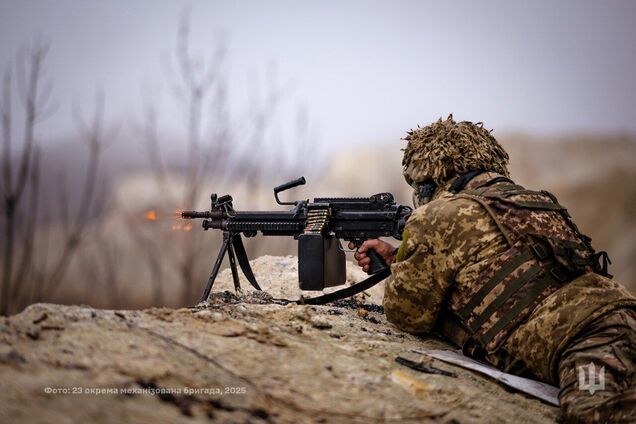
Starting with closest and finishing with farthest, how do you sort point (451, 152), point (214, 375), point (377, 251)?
point (214, 375), point (451, 152), point (377, 251)

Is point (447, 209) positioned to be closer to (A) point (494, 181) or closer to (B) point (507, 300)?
(A) point (494, 181)

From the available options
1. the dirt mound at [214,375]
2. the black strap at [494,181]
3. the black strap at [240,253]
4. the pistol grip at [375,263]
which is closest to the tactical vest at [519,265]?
the black strap at [494,181]

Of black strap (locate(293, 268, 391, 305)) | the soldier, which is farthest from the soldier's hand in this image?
the soldier

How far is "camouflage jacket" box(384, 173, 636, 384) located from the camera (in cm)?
303

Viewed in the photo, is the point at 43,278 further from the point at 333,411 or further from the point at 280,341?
the point at 333,411

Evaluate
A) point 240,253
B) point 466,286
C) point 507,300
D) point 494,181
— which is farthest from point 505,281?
point 240,253

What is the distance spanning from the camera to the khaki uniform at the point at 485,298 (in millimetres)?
2992

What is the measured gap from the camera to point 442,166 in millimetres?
3762

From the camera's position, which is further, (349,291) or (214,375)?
(349,291)

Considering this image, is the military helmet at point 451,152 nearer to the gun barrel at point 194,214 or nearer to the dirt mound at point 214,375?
the dirt mound at point 214,375

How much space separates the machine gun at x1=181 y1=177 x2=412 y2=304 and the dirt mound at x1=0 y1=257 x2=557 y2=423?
→ 1.04 m

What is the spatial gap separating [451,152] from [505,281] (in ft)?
3.14

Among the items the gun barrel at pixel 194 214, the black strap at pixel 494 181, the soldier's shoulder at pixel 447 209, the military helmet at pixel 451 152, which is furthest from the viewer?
the gun barrel at pixel 194 214

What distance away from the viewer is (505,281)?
127 inches
